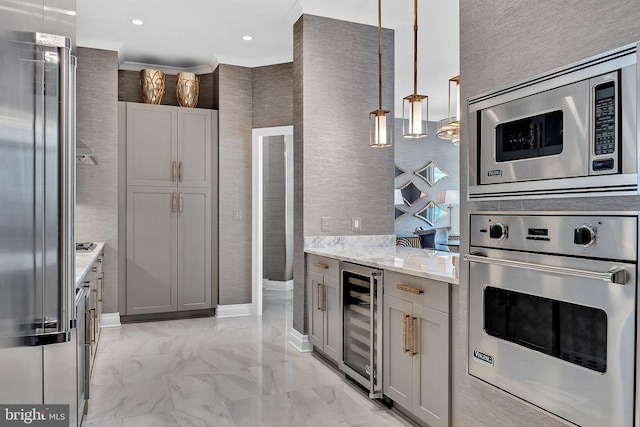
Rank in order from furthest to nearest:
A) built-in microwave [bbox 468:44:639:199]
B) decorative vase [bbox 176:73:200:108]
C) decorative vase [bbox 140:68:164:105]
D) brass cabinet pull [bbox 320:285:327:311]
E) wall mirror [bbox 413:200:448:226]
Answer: wall mirror [bbox 413:200:448:226], decorative vase [bbox 176:73:200:108], decorative vase [bbox 140:68:164:105], brass cabinet pull [bbox 320:285:327:311], built-in microwave [bbox 468:44:639:199]

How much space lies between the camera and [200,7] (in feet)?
Result: 12.6

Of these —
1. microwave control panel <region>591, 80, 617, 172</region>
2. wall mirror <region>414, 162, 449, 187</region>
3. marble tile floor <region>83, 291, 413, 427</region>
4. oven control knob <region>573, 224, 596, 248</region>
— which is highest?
wall mirror <region>414, 162, 449, 187</region>

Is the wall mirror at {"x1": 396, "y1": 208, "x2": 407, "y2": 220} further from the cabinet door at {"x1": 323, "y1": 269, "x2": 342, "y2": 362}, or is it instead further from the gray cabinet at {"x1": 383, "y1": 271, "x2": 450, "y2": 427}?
the gray cabinet at {"x1": 383, "y1": 271, "x2": 450, "y2": 427}

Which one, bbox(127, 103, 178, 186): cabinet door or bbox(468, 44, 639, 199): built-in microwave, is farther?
bbox(127, 103, 178, 186): cabinet door

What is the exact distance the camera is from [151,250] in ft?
15.8

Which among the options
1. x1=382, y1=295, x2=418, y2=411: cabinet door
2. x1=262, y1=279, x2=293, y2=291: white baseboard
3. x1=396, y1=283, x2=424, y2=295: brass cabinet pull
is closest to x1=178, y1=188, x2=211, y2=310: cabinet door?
x1=262, y1=279, x2=293, y2=291: white baseboard

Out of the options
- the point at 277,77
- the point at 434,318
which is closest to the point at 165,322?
the point at 277,77

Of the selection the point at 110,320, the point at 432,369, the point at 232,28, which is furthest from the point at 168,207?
the point at 432,369

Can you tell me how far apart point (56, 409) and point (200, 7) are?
3424 millimetres

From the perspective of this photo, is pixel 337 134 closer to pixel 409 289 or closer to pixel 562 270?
pixel 409 289

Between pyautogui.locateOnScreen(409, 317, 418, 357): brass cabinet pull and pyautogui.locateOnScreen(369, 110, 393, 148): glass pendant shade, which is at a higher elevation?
pyautogui.locateOnScreen(369, 110, 393, 148): glass pendant shade

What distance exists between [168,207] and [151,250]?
0.49 meters

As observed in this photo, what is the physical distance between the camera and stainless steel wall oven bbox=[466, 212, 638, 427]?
1270 millimetres

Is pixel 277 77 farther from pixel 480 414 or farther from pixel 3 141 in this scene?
pixel 3 141
